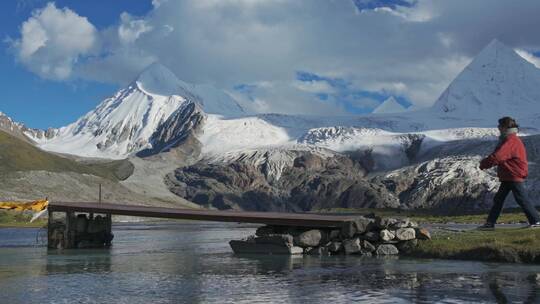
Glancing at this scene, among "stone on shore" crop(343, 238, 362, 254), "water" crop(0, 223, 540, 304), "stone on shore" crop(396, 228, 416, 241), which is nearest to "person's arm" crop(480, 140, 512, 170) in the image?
"water" crop(0, 223, 540, 304)

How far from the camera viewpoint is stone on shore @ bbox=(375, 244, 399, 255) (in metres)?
50.6

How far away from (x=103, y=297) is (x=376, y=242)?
25.0 metres

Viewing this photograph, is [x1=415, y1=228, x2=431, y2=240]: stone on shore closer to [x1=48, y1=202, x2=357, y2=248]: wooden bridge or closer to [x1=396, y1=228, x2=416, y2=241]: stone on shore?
[x1=396, y1=228, x2=416, y2=241]: stone on shore

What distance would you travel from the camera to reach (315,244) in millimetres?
54719

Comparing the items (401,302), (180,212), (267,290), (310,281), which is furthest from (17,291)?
(180,212)

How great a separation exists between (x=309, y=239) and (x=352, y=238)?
11.5 ft

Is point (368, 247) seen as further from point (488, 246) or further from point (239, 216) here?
point (239, 216)

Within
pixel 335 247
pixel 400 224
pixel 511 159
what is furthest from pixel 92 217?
pixel 511 159

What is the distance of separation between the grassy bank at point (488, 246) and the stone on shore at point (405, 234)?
1031mm

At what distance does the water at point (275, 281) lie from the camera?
30781 mm

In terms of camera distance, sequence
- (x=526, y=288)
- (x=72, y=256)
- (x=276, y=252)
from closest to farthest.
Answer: (x=526, y=288) → (x=276, y=252) → (x=72, y=256)

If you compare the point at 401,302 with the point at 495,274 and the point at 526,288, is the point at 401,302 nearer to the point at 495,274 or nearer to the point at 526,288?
the point at 526,288

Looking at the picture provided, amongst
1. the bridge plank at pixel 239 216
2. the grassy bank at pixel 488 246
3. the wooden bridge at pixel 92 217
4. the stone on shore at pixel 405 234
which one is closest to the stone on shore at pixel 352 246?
the bridge plank at pixel 239 216

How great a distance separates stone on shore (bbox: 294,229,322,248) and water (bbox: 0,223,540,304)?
3.51m
